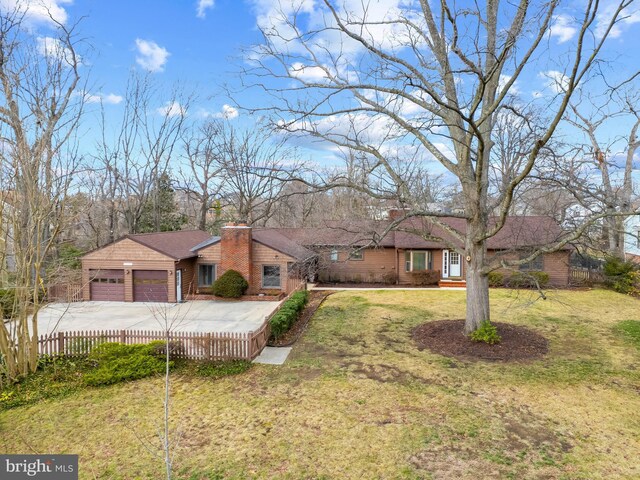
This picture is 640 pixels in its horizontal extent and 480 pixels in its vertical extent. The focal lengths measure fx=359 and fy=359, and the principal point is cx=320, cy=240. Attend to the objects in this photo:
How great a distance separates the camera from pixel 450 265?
2386 cm

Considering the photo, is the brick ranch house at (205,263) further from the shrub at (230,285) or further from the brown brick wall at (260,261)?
the shrub at (230,285)

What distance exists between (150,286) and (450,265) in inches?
721

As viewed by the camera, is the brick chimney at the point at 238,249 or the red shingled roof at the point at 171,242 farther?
the brick chimney at the point at 238,249

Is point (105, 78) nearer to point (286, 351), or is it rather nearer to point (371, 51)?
point (371, 51)

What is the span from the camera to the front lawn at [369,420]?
221 inches

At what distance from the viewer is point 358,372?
9289mm

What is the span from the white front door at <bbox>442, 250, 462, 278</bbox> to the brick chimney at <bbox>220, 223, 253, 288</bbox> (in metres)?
12.7

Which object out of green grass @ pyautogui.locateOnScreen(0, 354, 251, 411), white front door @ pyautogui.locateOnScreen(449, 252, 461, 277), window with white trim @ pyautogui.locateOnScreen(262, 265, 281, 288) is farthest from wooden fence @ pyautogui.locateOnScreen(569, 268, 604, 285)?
green grass @ pyautogui.locateOnScreen(0, 354, 251, 411)

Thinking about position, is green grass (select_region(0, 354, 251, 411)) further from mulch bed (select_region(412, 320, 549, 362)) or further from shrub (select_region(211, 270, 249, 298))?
shrub (select_region(211, 270, 249, 298))

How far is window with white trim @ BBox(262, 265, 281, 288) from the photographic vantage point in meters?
20.1

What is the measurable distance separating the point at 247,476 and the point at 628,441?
6408 millimetres

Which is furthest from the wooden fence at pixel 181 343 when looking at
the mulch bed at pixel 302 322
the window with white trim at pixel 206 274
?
the window with white trim at pixel 206 274

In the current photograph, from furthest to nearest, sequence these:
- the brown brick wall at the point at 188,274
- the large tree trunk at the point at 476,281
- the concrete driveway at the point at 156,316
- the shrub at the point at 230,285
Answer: the brown brick wall at the point at 188,274, the shrub at the point at 230,285, the concrete driveway at the point at 156,316, the large tree trunk at the point at 476,281

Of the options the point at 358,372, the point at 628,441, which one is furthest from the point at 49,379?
the point at 628,441
